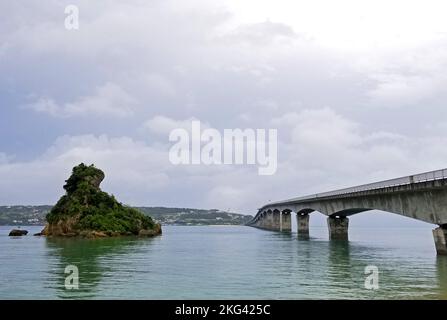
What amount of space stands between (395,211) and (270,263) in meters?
18.6

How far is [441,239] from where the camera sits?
45531 mm

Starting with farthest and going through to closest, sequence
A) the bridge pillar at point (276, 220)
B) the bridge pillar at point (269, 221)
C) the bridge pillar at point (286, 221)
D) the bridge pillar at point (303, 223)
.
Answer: the bridge pillar at point (269, 221), the bridge pillar at point (276, 220), the bridge pillar at point (286, 221), the bridge pillar at point (303, 223)

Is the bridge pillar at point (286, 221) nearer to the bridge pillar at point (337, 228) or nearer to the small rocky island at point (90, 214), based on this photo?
the small rocky island at point (90, 214)

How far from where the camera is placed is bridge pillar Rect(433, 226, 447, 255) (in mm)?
44812

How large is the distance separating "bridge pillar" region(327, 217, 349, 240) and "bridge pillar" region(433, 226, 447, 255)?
1601 inches

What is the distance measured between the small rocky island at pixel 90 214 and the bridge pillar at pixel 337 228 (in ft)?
153

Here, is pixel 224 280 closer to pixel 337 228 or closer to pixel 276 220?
pixel 337 228

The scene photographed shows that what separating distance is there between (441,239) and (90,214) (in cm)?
7944

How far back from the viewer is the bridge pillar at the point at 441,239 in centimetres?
4481

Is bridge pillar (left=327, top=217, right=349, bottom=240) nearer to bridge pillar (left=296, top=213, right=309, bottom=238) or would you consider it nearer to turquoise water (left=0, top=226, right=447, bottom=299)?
bridge pillar (left=296, top=213, right=309, bottom=238)

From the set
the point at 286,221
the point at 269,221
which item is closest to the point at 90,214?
the point at 286,221

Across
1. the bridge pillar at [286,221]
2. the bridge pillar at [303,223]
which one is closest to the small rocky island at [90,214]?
the bridge pillar at [303,223]
